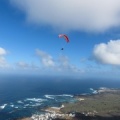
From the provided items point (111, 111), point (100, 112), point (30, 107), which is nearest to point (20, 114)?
point (30, 107)

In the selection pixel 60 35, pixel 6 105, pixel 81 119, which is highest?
pixel 60 35

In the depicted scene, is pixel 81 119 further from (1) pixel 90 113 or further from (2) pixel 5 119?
(2) pixel 5 119

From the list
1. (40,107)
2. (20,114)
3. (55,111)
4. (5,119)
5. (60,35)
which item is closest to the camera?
(60,35)

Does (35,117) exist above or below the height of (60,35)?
below

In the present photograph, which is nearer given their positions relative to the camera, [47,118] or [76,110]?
[47,118]

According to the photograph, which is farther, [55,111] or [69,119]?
[55,111]

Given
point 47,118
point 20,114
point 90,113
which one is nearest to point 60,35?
point 47,118

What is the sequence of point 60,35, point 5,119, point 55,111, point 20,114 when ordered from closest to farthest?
point 60,35 → point 5,119 → point 20,114 → point 55,111

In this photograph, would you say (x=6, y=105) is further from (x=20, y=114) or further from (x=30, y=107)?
(x=20, y=114)

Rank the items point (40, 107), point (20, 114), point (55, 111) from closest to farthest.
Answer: point (20, 114) < point (55, 111) < point (40, 107)
